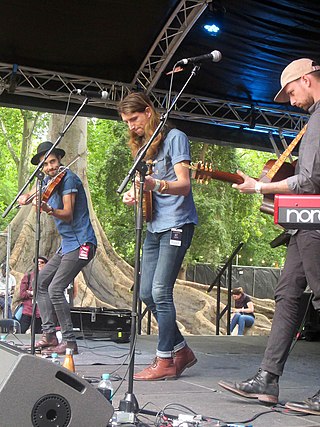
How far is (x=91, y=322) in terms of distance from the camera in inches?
300

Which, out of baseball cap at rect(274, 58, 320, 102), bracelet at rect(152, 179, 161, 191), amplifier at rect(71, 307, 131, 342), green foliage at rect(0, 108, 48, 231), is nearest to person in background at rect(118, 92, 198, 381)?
bracelet at rect(152, 179, 161, 191)

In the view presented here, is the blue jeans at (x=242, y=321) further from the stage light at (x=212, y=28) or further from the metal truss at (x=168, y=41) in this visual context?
the stage light at (x=212, y=28)

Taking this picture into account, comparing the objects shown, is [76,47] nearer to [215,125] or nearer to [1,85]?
[1,85]

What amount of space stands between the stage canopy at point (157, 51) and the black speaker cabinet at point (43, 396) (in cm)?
552

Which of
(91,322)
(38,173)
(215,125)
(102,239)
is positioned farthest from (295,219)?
(102,239)

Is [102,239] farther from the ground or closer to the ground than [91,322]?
farther from the ground

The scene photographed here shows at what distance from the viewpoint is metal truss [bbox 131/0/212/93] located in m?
7.40

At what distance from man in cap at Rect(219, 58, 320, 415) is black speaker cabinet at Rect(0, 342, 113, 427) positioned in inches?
55.9

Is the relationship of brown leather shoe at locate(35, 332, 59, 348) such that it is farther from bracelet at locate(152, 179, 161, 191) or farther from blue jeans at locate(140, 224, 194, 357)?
bracelet at locate(152, 179, 161, 191)

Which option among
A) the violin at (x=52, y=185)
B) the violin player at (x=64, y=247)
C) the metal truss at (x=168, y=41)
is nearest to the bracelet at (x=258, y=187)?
the violin player at (x=64, y=247)

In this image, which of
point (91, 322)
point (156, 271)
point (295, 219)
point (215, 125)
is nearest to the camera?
point (295, 219)

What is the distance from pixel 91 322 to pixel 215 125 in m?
3.30

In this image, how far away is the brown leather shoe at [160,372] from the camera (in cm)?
447

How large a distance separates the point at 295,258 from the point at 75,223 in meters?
2.61
